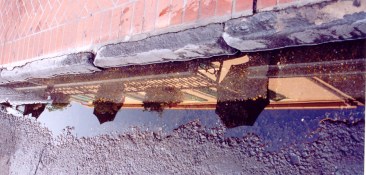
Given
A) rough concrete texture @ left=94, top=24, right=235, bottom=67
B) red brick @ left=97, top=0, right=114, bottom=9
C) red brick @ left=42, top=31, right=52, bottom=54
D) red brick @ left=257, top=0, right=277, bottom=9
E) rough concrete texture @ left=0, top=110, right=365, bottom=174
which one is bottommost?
rough concrete texture @ left=0, top=110, right=365, bottom=174

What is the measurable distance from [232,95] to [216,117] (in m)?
0.26

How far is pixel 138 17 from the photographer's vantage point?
10.0 feet

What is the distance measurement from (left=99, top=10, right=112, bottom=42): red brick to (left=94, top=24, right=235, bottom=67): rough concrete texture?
135 millimetres

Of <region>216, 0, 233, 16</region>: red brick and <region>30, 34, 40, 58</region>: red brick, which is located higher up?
<region>216, 0, 233, 16</region>: red brick

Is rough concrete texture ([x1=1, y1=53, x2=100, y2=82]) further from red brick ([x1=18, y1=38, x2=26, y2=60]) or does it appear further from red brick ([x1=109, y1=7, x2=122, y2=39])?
red brick ([x1=109, y1=7, x2=122, y2=39])

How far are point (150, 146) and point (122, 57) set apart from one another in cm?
98

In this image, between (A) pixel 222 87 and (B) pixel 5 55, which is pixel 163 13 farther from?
(B) pixel 5 55

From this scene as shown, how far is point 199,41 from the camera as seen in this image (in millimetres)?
2562

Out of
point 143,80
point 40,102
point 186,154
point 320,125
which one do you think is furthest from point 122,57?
point 40,102

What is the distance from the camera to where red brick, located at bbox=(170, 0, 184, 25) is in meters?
2.73

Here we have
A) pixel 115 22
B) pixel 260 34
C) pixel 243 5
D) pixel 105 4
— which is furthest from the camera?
pixel 105 4

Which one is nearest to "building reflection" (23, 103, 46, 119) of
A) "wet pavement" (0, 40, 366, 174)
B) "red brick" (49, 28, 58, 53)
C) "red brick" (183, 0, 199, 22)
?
"wet pavement" (0, 40, 366, 174)

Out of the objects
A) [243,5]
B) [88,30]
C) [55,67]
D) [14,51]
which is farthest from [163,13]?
[14,51]

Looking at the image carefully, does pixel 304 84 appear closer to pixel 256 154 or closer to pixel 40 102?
pixel 256 154
